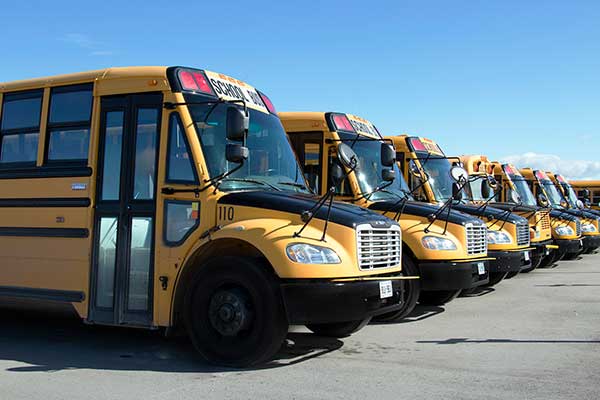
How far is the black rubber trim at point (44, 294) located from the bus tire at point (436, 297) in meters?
4.93

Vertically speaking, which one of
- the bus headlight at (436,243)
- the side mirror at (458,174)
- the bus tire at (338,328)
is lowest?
the bus tire at (338,328)

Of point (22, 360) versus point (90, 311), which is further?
point (90, 311)

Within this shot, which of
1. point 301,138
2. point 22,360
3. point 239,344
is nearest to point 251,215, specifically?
point 239,344

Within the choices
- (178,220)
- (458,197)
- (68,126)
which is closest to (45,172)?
(68,126)

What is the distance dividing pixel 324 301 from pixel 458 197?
6.24 metres

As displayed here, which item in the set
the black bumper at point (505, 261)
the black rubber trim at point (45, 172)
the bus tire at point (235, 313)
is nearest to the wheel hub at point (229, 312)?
the bus tire at point (235, 313)

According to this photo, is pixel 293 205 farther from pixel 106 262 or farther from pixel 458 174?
pixel 458 174

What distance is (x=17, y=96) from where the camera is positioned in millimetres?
8000

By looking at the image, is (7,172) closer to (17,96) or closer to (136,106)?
(17,96)

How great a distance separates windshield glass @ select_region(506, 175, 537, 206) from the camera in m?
17.3

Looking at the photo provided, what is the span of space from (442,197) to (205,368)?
6.82m

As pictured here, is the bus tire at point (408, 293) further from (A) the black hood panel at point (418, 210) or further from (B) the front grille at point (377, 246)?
(B) the front grille at point (377, 246)

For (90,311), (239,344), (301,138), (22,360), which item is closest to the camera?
(239,344)

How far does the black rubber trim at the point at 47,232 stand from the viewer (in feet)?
23.8
